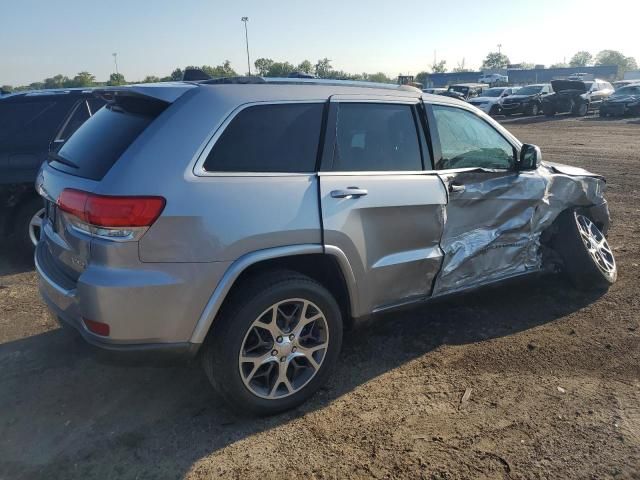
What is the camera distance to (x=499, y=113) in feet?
99.0

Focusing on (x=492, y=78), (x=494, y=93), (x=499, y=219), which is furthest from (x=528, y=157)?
(x=492, y=78)

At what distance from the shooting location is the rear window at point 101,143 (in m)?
2.91

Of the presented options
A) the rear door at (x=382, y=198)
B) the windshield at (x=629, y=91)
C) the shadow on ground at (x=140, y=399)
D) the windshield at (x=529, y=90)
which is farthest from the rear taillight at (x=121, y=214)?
the windshield at (x=529, y=90)

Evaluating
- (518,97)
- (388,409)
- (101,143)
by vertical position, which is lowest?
(388,409)

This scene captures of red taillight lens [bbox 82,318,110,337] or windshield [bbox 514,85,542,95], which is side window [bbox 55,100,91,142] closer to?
red taillight lens [bbox 82,318,110,337]

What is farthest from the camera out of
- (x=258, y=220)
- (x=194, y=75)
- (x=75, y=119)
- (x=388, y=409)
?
(x=75, y=119)

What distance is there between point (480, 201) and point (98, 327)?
9.10 feet

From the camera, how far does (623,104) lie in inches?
1076

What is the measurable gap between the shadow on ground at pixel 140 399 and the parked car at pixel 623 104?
27053 millimetres

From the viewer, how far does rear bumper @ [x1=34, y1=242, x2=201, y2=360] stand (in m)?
2.78

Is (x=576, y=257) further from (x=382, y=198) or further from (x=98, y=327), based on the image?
(x=98, y=327)

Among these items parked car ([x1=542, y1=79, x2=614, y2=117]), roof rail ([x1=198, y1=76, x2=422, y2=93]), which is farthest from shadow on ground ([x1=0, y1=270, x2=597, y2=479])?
parked car ([x1=542, y1=79, x2=614, y2=117])

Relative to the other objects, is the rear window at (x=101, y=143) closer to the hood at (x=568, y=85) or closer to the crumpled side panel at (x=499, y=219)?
the crumpled side panel at (x=499, y=219)

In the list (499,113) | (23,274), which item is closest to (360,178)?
(23,274)
